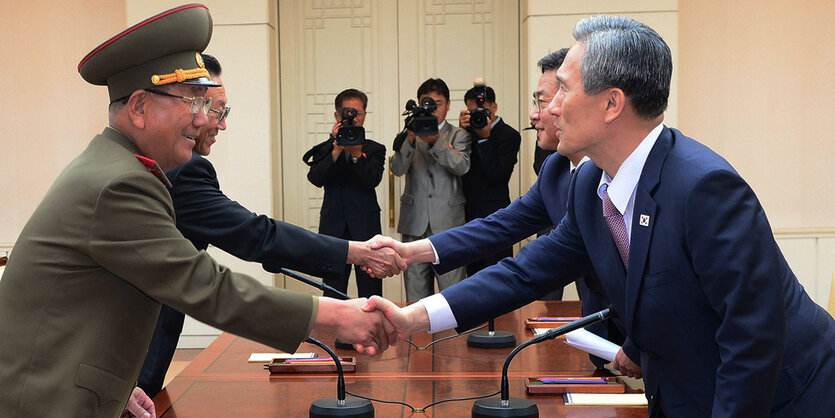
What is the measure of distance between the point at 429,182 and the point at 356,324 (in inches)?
134

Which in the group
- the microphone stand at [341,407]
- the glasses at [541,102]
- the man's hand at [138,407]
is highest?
the glasses at [541,102]

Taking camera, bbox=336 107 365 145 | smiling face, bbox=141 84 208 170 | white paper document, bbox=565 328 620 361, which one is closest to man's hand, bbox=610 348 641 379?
white paper document, bbox=565 328 620 361

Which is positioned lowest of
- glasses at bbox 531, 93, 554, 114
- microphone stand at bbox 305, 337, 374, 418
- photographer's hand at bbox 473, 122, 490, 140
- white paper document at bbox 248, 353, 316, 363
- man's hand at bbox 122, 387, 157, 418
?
white paper document at bbox 248, 353, 316, 363

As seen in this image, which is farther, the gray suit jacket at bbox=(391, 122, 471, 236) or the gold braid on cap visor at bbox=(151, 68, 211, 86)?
the gray suit jacket at bbox=(391, 122, 471, 236)

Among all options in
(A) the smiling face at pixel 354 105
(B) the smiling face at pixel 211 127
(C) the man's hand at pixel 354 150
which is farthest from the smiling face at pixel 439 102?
(B) the smiling face at pixel 211 127

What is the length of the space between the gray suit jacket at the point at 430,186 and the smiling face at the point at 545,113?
2.24 m

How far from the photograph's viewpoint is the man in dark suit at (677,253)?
135 centimetres

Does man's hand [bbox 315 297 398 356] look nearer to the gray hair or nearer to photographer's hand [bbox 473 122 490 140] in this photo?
the gray hair

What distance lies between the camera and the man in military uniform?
1.41 meters

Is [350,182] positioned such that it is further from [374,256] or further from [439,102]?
[374,256]

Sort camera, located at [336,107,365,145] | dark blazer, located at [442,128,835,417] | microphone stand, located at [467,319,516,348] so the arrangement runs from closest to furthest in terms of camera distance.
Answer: dark blazer, located at [442,128,835,417], microphone stand, located at [467,319,516,348], camera, located at [336,107,365,145]

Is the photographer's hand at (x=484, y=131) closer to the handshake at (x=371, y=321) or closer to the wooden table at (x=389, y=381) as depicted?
the wooden table at (x=389, y=381)

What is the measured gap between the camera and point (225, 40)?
5.65 metres

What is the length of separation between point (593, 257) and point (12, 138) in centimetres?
554
